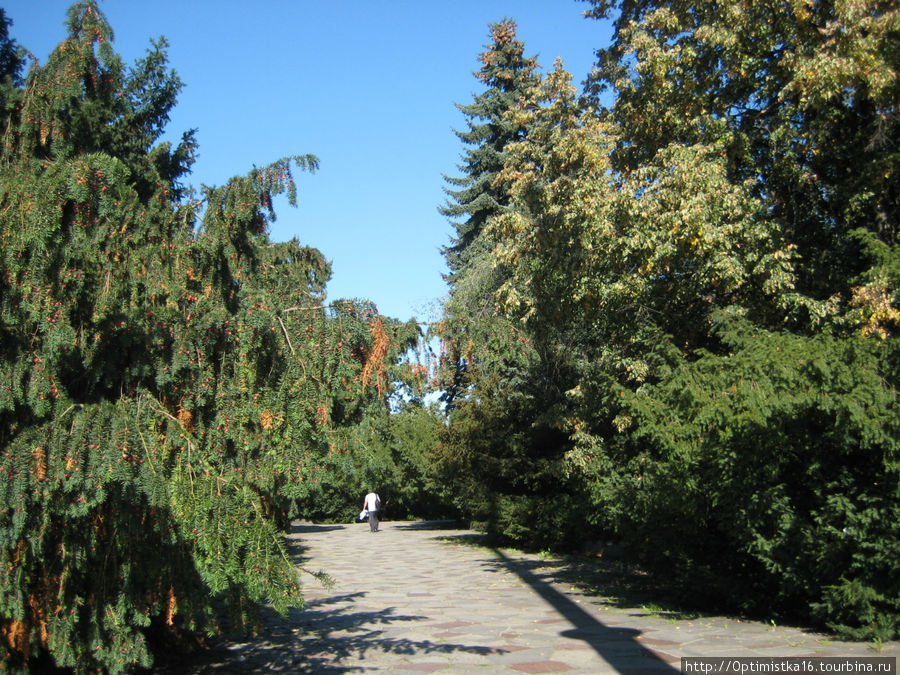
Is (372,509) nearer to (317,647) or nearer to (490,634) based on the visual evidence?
(490,634)

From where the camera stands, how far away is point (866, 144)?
9922mm

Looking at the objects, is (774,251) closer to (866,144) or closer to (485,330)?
(866,144)

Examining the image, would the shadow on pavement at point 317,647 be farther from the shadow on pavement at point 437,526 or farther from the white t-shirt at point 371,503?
the shadow on pavement at point 437,526

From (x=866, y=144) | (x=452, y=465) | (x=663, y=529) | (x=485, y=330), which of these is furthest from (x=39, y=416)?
(x=452, y=465)

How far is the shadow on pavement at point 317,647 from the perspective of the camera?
6946 mm

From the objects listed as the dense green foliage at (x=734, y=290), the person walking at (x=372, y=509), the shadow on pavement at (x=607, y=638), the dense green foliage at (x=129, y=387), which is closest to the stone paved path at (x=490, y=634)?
the shadow on pavement at (x=607, y=638)

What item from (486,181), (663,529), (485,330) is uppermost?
(486,181)

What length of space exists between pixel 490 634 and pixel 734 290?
5.63 m

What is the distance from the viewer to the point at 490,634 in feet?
26.8

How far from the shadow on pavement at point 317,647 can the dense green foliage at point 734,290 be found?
116 inches

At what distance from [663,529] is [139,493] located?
7.43m

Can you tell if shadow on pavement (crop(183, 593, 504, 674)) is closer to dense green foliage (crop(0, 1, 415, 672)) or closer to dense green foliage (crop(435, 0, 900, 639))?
dense green foliage (crop(0, 1, 415, 672))

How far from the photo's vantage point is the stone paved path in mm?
6801

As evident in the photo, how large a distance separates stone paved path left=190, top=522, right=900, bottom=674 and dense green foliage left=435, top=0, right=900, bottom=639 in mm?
810
